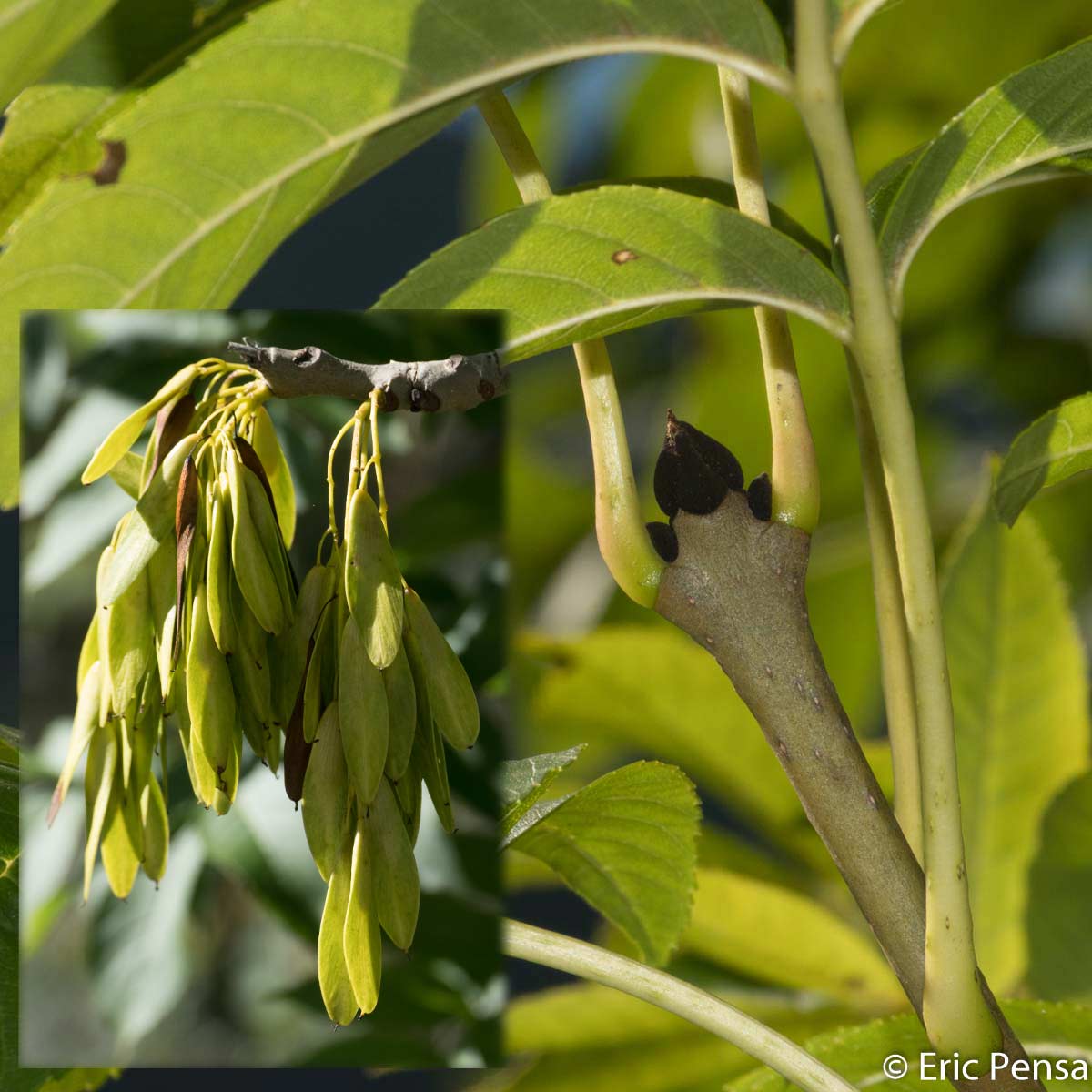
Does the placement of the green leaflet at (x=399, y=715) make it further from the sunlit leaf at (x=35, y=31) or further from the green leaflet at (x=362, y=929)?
the sunlit leaf at (x=35, y=31)

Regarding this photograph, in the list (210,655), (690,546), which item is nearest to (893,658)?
(690,546)

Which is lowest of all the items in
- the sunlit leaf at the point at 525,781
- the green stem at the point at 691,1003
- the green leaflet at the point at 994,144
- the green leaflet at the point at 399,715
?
the green stem at the point at 691,1003

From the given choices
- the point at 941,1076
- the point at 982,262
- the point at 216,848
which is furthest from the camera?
the point at 982,262

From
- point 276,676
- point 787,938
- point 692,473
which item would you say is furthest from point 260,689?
point 787,938

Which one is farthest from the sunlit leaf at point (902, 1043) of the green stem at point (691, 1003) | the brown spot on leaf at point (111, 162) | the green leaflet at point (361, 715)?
the brown spot on leaf at point (111, 162)

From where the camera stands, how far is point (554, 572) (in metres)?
0.67

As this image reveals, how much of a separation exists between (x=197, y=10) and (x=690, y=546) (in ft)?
0.59

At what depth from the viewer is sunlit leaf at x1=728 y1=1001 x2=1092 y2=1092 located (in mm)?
280

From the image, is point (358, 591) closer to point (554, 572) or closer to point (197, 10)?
point (197, 10)

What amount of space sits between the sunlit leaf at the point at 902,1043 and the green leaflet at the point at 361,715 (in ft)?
0.39

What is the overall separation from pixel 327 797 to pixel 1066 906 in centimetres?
25

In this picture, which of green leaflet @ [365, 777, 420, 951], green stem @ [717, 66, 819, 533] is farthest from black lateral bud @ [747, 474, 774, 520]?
green leaflet @ [365, 777, 420, 951]

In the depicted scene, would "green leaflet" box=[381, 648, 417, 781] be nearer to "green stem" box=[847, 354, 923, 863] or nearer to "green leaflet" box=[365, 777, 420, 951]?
"green leaflet" box=[365, 777, 420, 951]

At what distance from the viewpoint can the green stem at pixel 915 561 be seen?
0.80 ft
